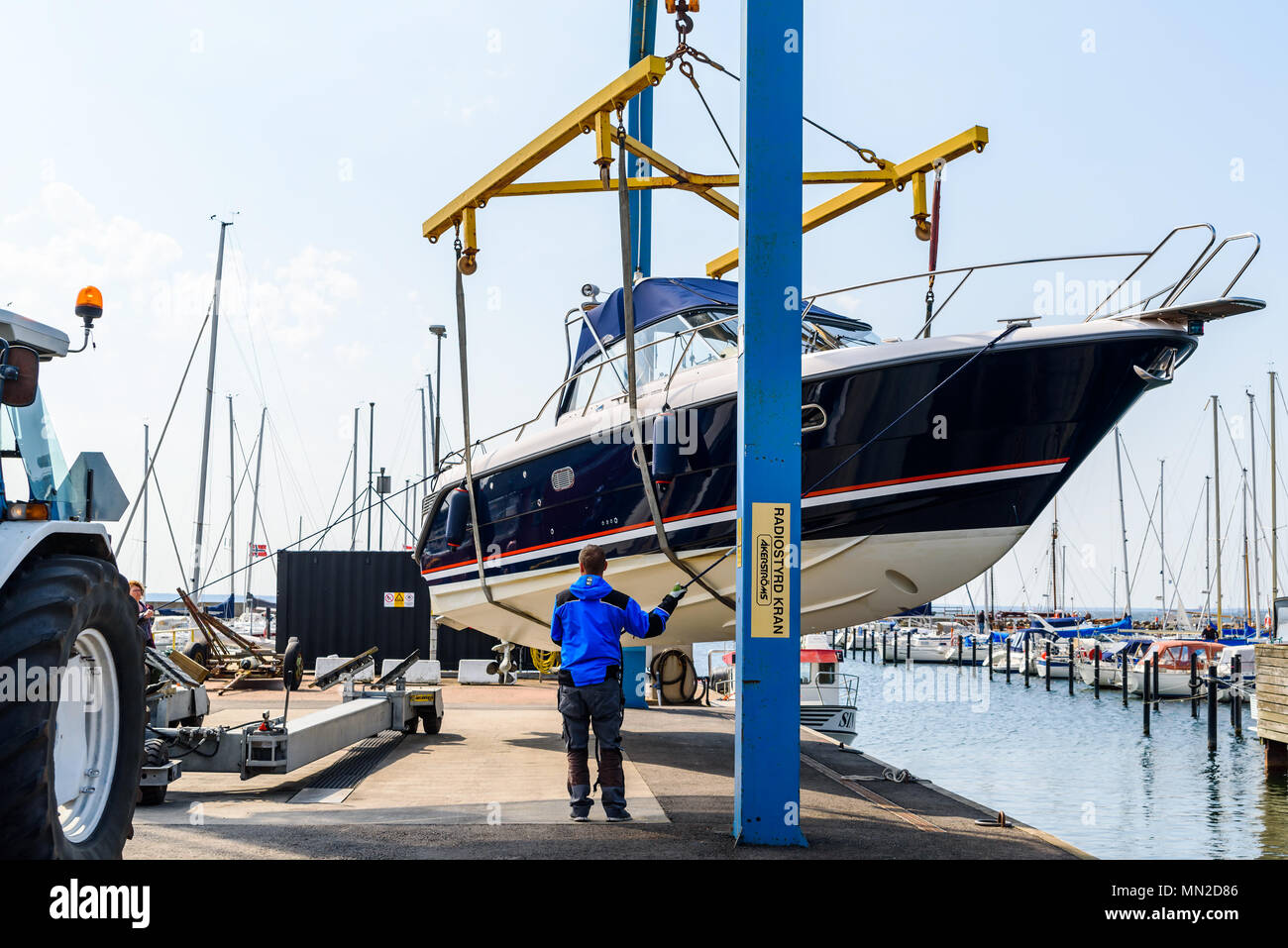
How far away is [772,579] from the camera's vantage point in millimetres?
5270

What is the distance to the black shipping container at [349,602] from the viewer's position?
18.1 metres

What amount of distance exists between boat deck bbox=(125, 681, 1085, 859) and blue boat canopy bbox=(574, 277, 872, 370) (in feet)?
12.1

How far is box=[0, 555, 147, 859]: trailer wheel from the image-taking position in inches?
128

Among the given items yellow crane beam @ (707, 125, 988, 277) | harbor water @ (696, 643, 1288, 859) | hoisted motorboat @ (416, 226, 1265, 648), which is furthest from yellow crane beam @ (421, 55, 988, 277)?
harbor water @ (696, 643, 1288, 859)

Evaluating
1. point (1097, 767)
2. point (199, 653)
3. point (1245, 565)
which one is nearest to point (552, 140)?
point (199, 653)

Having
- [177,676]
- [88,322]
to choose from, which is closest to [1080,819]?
[177,676]

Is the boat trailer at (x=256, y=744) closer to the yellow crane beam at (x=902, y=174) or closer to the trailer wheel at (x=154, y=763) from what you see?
the trailer wheel at (x=154, y=763)

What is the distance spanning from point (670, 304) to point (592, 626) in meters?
3.88

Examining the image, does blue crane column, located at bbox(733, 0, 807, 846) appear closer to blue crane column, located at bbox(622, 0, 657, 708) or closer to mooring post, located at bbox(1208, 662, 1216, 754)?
blue crane column, located at bbox(622, 0, 657, 708)

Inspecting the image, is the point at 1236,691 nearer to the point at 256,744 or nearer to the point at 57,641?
the point at 256,744

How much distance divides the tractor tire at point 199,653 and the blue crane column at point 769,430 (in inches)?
415
